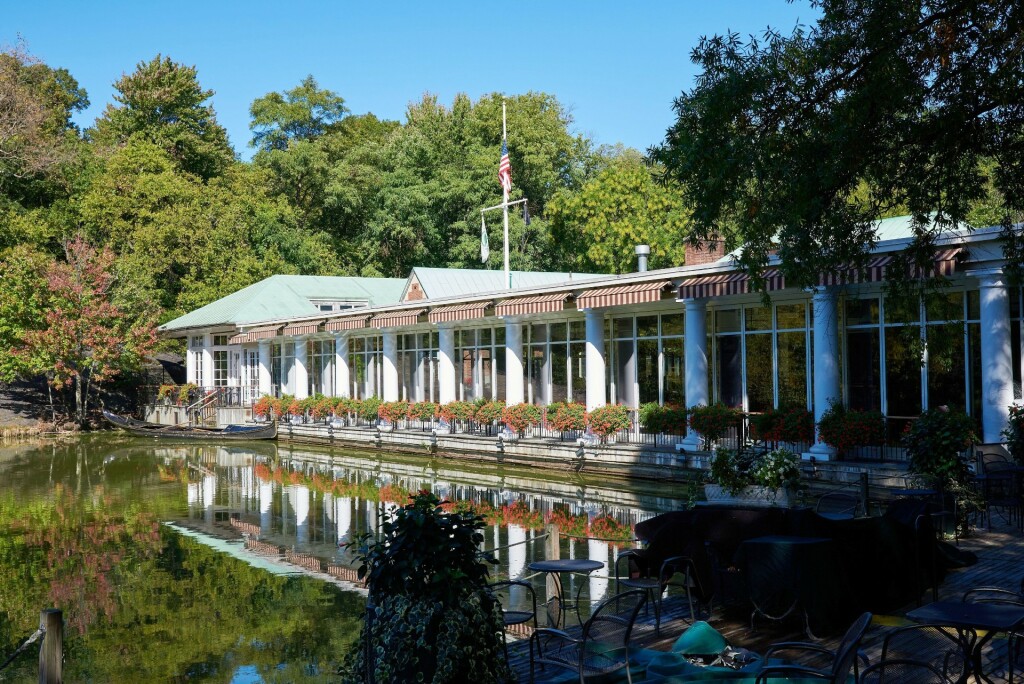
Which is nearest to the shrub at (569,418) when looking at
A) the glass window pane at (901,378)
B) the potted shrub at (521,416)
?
the potted shrub at (521,416)

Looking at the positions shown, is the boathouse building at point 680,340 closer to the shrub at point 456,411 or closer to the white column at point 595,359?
the white column at point 595,359

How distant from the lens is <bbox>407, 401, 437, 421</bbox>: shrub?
31.1m

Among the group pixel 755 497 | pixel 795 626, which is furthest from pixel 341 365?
pixel 795 626

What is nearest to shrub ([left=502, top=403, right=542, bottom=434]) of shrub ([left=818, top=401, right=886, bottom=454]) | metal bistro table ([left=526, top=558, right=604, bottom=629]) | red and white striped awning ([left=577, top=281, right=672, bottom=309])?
red and white striped awning ([left=577, top=281, right=672, bottom=309])

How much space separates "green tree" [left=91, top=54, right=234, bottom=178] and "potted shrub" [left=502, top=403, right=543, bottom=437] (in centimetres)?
4056

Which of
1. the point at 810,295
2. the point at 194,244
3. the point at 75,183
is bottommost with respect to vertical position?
the point at 810,295

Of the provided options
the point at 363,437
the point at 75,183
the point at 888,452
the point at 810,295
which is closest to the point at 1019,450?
the point at 888,452

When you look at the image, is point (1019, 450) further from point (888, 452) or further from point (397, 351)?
point (397, 351)

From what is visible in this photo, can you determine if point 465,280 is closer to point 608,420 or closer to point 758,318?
point 608,420

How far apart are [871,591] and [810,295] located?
1344 cm

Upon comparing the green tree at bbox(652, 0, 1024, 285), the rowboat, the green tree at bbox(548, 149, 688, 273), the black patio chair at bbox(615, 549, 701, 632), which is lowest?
the rowboat

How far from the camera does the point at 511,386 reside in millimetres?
28578

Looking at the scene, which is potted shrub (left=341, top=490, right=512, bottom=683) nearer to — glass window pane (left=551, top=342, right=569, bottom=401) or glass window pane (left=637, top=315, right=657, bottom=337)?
glass window pane (left=637, top=315, right=657, bottom=337)

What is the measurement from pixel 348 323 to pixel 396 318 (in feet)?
11.1
